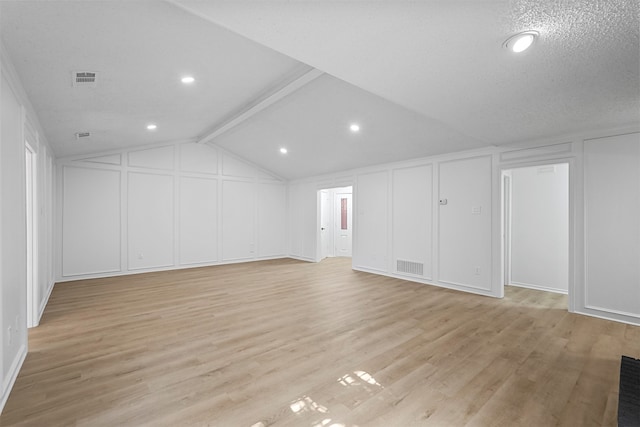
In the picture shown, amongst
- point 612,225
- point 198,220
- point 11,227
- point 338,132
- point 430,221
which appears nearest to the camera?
point 11,227

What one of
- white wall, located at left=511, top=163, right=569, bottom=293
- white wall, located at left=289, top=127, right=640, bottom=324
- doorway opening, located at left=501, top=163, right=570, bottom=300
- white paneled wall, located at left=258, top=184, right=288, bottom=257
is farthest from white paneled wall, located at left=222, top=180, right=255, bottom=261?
white wall, located at left=511, top=163, right=569, bottom=293

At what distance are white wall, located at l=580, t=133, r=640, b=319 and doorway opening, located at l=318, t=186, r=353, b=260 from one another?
6.27 metres

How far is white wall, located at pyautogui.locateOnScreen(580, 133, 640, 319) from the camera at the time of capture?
11.7 feet

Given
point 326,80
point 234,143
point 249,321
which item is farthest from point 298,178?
point 249,321


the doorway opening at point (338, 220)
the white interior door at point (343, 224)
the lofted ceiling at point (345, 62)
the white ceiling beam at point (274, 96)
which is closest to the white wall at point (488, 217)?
the lofted ceiling at point (345, 62)

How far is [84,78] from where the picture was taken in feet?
9.30

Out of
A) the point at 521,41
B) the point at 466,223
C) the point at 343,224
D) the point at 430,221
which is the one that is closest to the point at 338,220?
the point at 343,224

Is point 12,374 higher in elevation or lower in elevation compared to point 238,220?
lower

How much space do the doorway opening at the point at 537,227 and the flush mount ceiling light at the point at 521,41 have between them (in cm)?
342

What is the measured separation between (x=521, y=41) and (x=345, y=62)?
1.21 m

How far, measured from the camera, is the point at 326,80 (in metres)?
3.85

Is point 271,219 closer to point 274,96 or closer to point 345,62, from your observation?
point 274,96

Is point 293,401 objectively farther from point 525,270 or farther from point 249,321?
point 525,270

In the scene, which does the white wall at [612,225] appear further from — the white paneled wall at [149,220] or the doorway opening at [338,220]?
the white paneled wall at [149,220]
